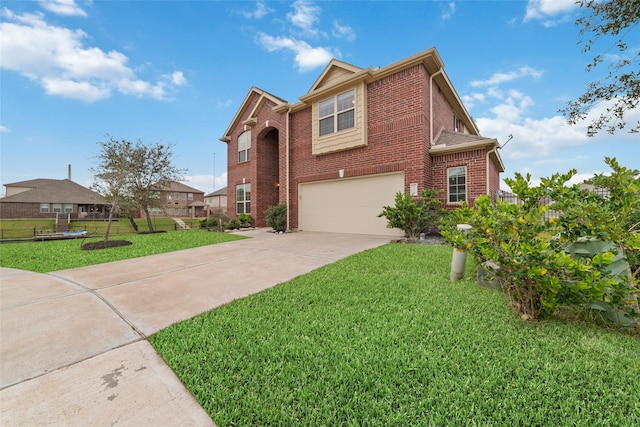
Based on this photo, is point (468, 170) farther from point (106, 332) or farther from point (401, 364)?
point (106, 332)

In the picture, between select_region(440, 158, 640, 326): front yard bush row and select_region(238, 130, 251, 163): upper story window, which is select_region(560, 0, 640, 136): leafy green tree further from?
select_region(238, 130, 251, 163): upper story window

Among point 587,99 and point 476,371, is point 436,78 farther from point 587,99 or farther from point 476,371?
point 476,371

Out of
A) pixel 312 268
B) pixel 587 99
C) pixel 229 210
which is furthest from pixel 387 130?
pixel 229 210

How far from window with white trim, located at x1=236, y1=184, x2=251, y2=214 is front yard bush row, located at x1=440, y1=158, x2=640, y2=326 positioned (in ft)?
43.1

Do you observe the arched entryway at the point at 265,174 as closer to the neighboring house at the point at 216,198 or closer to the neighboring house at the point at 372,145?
the neighboring house at the point at 372,145

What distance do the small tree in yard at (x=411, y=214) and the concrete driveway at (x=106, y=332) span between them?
2939 mm

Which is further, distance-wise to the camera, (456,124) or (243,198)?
(243,198)

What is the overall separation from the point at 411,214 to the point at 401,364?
5.86m

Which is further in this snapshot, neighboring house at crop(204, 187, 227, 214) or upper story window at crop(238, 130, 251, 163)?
neighboring house at crop(204, 187, 227, 214)

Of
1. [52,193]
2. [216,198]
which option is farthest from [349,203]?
[52,193]

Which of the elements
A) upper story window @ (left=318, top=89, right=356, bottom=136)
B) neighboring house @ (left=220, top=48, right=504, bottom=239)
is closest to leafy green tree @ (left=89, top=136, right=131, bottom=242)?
neighboring house @ (left=220, top=48, right=504, bottom=239)

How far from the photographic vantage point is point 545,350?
6.30 feet

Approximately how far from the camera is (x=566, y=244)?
7.82 ft

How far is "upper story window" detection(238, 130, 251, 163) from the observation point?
14.7m
